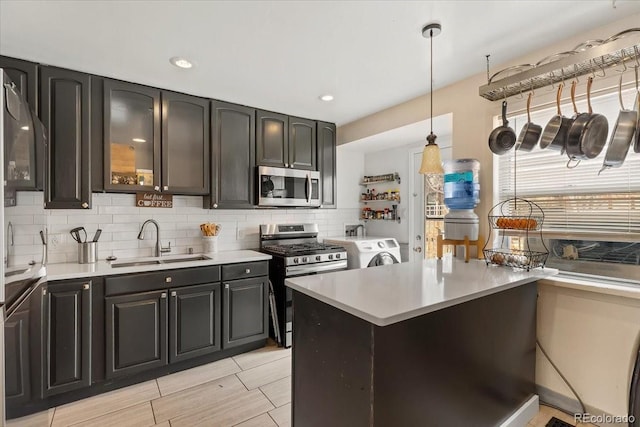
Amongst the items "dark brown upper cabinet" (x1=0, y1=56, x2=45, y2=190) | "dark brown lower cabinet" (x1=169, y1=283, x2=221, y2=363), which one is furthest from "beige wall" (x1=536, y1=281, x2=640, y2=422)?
"dark brown upper cabinet" (x1=0, y1=56, x2=45, y2=190)

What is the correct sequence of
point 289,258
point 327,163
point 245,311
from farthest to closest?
point 327,163, point 289,258, point 245,311

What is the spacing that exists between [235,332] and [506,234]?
8.04ft

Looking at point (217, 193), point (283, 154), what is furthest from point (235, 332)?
point (283, 154)

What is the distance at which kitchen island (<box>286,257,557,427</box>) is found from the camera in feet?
3.87

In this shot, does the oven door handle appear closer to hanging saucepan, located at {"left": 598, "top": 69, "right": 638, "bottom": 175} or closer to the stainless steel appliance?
the stainless steel appliance

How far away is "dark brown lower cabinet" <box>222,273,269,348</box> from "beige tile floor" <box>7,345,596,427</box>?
27 centimetres

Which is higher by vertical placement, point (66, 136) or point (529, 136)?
point (66, 136)

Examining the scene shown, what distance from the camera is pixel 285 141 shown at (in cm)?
344

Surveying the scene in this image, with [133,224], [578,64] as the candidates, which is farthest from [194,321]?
[578,64]

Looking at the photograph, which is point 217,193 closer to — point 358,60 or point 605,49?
point 358,60

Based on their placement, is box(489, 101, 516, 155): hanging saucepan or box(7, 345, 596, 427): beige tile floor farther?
box(489, 101, 516, 155): hanging saucepan

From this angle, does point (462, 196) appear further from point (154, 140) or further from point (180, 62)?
point (154, 140)

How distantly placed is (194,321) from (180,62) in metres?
2.07

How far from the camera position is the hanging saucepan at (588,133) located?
1705mm
